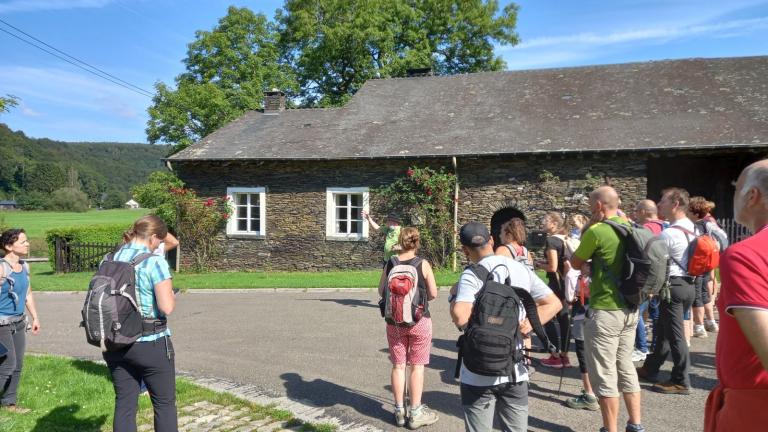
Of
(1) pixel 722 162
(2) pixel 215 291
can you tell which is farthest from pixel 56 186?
(1) pixel 722 162

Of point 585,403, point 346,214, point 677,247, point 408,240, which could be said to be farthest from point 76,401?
point 346,214

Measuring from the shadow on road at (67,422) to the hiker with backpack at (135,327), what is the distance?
1.30m

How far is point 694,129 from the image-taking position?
47.2 feet

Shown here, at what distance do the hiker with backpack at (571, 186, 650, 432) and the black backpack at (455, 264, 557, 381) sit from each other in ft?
3.71

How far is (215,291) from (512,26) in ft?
81.1

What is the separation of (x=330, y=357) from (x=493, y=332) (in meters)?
4.15

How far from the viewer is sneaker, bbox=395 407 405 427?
4582 mm

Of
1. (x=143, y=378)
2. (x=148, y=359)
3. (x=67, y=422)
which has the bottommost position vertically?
(x=67, y=422)

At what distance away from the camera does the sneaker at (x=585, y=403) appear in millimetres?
4883

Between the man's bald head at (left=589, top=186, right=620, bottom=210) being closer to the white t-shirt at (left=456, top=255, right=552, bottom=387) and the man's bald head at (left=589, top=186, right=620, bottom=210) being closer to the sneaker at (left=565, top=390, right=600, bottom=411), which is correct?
the white t-shirt at (left=456, top=255, right=552, bottom=387)

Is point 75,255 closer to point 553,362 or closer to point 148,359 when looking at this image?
point 553,362

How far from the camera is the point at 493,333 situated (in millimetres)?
3096

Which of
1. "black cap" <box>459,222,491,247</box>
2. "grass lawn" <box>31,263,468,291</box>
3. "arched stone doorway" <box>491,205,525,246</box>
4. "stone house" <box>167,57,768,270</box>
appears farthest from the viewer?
"arched stone doorway" <box>491,205,525,246</box>

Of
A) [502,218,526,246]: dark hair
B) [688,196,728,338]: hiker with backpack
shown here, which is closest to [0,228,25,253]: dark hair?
[502,218,526,246]: dark hair
